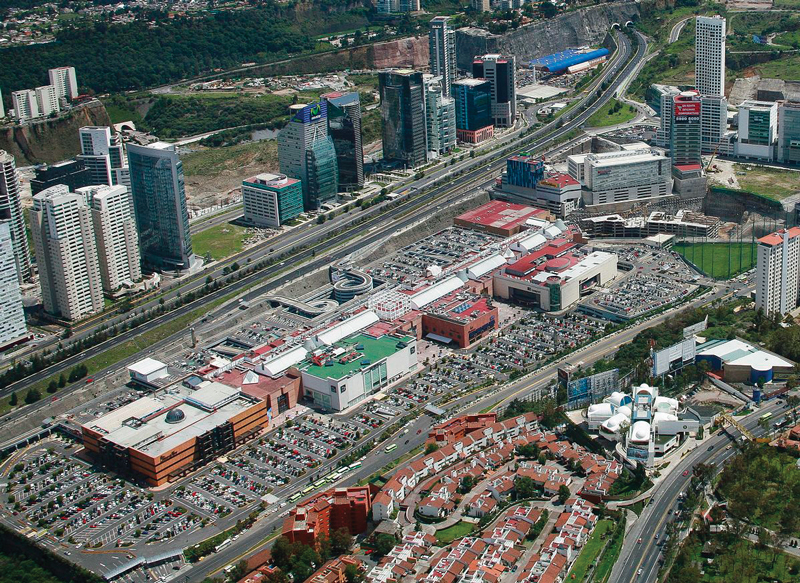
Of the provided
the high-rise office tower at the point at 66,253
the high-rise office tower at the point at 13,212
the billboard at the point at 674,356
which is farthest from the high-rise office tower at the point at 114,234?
the billboard at the point at 674,356

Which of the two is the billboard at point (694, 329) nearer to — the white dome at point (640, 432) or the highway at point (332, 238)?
the white dome at point (640, 432)

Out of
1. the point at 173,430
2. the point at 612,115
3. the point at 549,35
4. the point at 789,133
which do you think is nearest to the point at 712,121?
the point at 789,133

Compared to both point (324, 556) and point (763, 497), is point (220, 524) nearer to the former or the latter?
point (324, 556)

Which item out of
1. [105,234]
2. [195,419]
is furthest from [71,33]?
[195,419]

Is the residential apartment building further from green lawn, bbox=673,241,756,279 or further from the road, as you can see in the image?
the road

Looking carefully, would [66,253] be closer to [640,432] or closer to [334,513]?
[334,513]

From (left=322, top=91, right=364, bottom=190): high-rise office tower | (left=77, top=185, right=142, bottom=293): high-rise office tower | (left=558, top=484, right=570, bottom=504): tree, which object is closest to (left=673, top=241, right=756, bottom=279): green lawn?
(left=322, top=91, right=364, bottom=190): high-rise office tower
